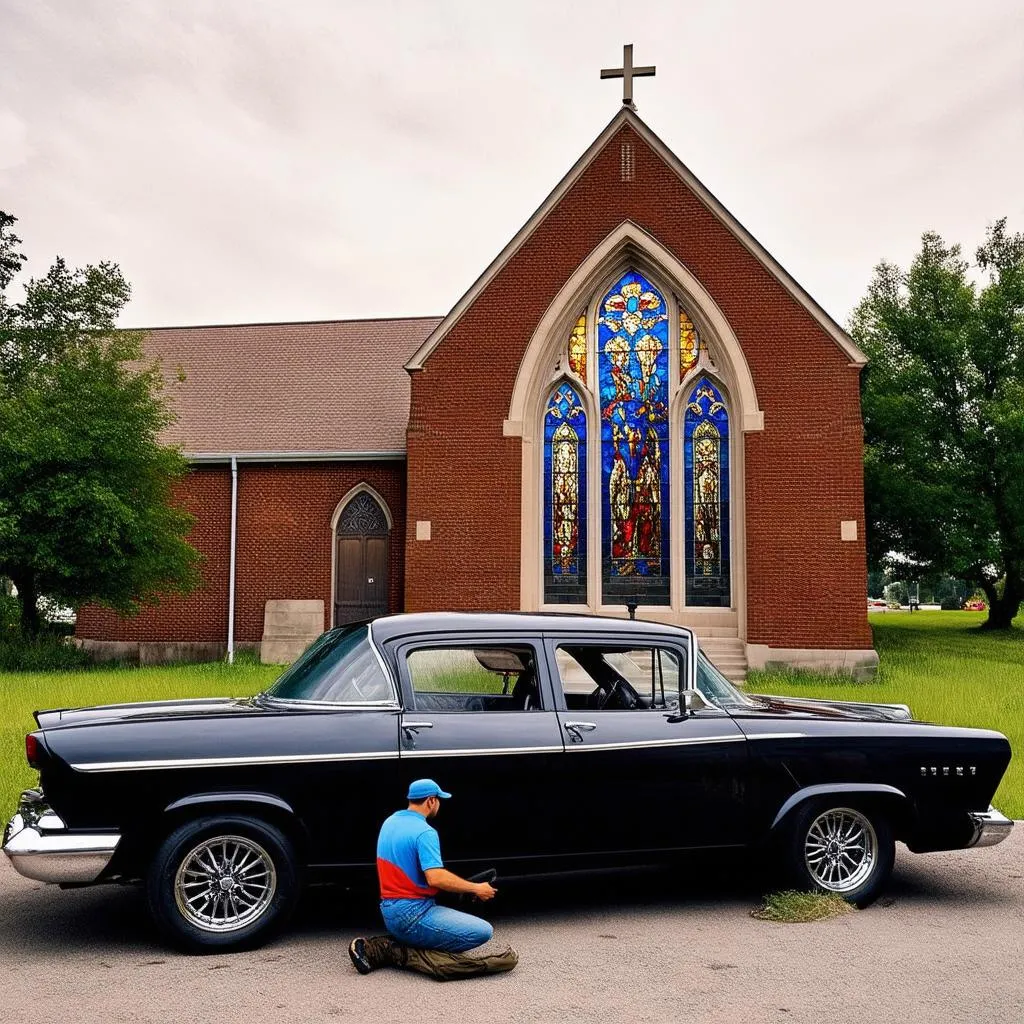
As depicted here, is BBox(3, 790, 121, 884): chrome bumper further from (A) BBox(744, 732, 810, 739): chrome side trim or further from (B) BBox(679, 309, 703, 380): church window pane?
(B) BBox(679, 309, 703, 380): church window pane

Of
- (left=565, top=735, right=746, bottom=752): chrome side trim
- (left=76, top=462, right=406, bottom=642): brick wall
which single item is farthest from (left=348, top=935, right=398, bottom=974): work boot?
(left=76, top=462, right=406, bottom=642): brick wall

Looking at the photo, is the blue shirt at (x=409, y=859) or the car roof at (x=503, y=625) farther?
the car roof at (x=503, y=625)

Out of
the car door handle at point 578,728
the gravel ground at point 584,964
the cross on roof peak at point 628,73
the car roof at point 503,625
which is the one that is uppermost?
the cross on roof peak at point 628,73

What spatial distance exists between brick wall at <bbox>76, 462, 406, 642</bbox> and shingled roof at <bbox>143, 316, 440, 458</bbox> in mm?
536

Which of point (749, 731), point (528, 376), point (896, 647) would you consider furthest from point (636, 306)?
point (749, 731)

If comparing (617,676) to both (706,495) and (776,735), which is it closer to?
(776,735)

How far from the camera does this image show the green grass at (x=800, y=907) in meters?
5.49

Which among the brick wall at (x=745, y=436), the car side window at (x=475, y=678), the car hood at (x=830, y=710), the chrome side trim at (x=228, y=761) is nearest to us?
the chrome side trim at (x=228, y=761)

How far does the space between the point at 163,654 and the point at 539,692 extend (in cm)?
1685

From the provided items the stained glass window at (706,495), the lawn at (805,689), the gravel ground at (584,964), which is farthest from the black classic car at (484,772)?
the stained glass window at (706,495)

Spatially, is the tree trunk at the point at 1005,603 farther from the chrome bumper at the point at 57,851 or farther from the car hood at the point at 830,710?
the chrome bumper at the point at 57,851

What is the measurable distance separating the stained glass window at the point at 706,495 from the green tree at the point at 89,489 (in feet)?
29.4

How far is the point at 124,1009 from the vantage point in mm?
4203

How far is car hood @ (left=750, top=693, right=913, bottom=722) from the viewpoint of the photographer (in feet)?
19.9
